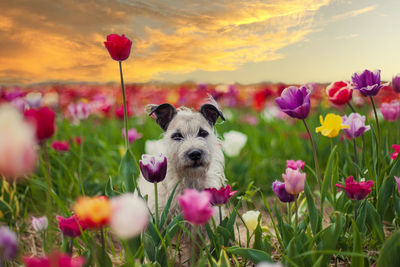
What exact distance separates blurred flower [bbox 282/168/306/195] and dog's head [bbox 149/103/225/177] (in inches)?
35.1

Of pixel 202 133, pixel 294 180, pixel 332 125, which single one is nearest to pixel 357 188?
pixel 294 180

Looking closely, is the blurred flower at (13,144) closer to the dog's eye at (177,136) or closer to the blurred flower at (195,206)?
the blurred flower at (195,206)

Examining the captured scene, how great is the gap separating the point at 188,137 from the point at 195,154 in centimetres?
27

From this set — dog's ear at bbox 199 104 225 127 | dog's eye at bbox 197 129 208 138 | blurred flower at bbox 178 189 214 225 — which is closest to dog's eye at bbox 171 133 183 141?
dog's eye at bbox 197 129 208 138

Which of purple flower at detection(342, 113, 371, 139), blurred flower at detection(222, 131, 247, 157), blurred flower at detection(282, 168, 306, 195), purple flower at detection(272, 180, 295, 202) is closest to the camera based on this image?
blurred flower at detection(282, 168, 306, 195)

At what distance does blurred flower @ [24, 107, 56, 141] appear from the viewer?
1.03m

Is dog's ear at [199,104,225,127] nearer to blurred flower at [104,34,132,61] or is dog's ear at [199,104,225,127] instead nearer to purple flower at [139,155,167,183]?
blurred flower at [104,34,132,61]

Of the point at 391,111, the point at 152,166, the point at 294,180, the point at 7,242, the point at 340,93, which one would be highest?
the point at 340,93

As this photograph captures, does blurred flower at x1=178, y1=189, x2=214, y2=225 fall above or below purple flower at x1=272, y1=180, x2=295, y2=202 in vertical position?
above

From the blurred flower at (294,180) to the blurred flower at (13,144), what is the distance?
1392 mm

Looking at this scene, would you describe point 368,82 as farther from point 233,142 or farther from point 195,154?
point 233,142

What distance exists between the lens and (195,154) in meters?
2.69

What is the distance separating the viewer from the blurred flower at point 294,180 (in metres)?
1.91

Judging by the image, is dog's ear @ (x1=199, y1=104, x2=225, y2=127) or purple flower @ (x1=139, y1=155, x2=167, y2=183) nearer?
purple flower @ (x1=139, y1=155, x2=167, y2=183)
